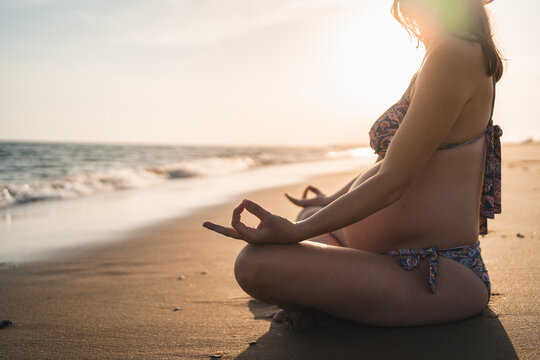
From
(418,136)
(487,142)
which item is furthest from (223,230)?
(487,142)

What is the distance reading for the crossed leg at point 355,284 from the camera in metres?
1.69

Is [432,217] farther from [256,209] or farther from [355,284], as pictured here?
[256,209]

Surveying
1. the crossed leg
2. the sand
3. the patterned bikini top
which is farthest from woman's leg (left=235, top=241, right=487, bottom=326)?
the patterned bikini top

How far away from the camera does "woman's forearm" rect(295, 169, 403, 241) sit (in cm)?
165

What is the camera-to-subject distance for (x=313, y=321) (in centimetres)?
193

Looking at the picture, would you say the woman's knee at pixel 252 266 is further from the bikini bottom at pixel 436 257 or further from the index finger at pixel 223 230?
the bikini bottom at pixel 436 257

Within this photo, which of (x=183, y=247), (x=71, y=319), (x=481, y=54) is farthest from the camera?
(x=183, y=247)

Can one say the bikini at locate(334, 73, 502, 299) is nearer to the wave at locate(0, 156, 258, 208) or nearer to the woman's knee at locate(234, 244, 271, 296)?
the woman's knee at locate(234, 244, 271, 296)

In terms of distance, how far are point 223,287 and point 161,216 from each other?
11.8 ft

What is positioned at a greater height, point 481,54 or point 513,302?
point 481,54

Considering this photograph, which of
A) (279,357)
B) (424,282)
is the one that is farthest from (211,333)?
(424,282)

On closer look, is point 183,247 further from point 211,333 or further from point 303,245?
point 303,245

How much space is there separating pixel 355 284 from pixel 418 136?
61cm

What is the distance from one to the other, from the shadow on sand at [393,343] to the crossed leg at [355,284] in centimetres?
6
